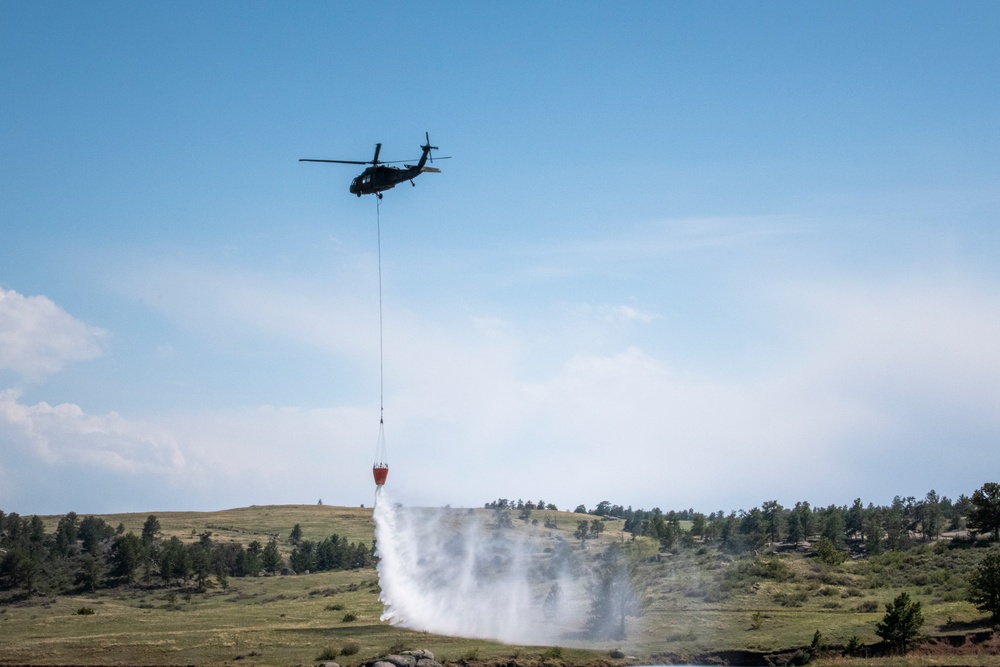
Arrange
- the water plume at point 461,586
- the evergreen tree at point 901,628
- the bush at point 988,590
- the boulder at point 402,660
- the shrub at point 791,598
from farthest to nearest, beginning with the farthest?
the shrub at point 791,598
the water plume at point 461,586
the bush at point 988,590
the evergreen tree at point 901,628
the boulder at point 402,660

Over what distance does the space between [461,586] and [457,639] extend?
10061 millimetres

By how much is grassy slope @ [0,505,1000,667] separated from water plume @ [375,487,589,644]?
3718mm

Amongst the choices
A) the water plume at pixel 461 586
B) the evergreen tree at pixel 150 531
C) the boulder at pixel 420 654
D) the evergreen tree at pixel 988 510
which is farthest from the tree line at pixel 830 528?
the evergreen tree at pixel 150 531

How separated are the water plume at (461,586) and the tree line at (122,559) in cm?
5552

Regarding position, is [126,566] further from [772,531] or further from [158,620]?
[772,531]

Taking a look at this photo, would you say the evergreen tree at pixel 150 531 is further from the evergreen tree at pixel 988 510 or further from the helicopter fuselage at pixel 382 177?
the evergreen tree at pixel 988 510

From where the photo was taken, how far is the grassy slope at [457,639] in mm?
70375

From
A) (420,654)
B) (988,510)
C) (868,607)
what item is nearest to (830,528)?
(988,510)

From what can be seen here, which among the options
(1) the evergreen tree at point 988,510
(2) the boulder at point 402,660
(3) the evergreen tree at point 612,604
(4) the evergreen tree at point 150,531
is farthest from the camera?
(4) the evergreen tree at point 150,531

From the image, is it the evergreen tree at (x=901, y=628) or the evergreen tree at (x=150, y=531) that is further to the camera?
the evergreen tree at (x=150, y=531)

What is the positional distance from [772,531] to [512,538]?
168 ft

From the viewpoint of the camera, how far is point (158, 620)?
3647 inches

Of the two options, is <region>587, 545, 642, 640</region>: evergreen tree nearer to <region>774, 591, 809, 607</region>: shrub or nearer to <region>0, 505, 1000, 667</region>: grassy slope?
<region>0, 505, 1000, 667</region>: grassy slope

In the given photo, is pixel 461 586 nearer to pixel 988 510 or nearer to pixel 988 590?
pixel 988 590
